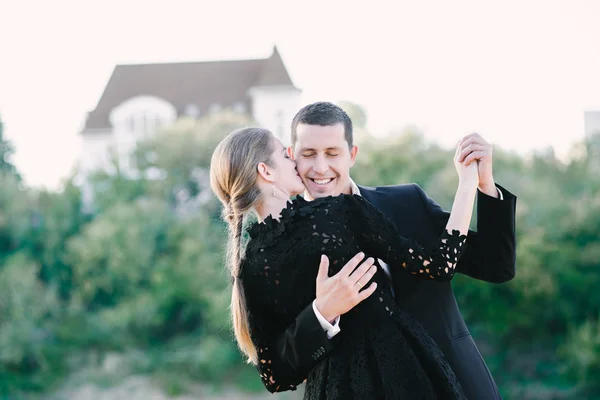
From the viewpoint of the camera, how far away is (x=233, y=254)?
2.51m

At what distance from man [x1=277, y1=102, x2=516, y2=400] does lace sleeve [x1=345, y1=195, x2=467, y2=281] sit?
33 cm

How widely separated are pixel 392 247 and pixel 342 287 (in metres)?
0.25

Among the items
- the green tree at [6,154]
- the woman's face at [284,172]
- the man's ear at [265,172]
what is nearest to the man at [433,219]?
the woman's face at [284,172]

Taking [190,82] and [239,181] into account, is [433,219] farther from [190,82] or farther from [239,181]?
[190,82]

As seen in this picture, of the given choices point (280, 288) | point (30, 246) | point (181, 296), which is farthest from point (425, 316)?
point (30, 246)

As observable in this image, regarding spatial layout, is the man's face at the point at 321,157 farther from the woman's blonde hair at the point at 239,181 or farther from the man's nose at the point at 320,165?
the woman's blonde hair at the point at 239,181

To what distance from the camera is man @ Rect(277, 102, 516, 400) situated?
2.60m

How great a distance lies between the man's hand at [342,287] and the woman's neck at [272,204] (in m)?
0.33

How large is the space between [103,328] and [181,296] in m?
2.20

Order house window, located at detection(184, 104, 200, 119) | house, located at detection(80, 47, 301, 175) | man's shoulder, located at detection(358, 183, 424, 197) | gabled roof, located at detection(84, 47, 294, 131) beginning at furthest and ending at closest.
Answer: gabled roof, located at detection(84, 47, 294, 131)
house window, located at detection(184, 104, 200, 119)
house, located at detection(80, 47, 301, 175)
man's shoulder, located at detection(358, 183, 424, 197)

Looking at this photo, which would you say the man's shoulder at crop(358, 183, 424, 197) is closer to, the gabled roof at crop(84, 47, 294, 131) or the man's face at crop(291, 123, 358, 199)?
the man's face at crop(291, 123, 358, 199)

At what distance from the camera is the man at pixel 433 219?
260cm

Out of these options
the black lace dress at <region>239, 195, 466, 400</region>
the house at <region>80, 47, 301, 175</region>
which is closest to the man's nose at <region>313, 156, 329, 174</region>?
the black lace dress at <region>239, 195, 466, 400</region>

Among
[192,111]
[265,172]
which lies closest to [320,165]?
[265,172]
